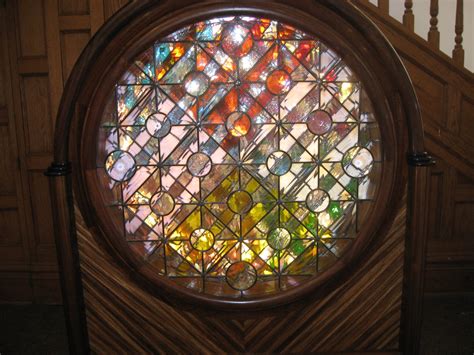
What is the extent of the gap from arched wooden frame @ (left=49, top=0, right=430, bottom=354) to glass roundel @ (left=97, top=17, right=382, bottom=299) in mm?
26

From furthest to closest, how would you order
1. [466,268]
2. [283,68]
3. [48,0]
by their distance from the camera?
[466,268], [48,0], [283,68]

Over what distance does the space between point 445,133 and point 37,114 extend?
5.25 ft

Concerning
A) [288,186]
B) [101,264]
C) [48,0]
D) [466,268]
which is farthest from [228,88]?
[466,268]

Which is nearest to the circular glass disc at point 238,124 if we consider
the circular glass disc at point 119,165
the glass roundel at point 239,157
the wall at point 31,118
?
the glass roundel at point 239,157

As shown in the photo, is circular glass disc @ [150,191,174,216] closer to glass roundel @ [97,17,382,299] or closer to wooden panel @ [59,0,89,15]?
glass roundel @ [97,17,382,299]

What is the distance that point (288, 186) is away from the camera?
1123mm

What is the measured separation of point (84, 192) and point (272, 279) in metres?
0.47

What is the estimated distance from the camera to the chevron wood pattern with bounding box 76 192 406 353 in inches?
43.9

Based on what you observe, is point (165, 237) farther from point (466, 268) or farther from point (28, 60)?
point (466, 268)

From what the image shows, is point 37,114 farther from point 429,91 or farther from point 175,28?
point 429,91

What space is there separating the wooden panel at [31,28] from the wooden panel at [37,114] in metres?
0.10

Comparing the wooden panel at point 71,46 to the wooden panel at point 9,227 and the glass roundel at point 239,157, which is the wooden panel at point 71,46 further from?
the glass roundel at point 239,157

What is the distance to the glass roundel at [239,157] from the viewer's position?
3.51 feet

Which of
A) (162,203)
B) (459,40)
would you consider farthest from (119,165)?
(459,40)
